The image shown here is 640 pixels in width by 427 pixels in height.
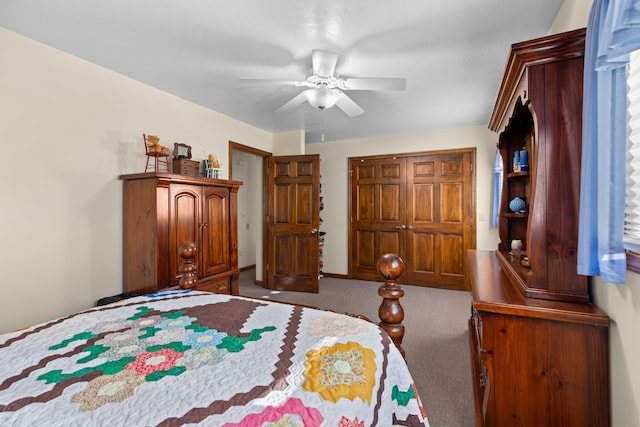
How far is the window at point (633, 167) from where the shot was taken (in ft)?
3.24

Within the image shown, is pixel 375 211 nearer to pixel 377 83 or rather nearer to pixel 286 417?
pixel 377 83

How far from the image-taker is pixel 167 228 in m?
2.43

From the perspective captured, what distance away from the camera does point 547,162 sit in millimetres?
1266

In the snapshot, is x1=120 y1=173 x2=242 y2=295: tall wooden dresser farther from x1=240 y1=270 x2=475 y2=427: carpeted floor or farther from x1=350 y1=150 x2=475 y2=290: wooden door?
x1=350 y1=150 x2=475 y2=290: wooden door

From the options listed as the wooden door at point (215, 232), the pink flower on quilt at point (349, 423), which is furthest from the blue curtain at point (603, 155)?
the wooden door at point (215, 232)

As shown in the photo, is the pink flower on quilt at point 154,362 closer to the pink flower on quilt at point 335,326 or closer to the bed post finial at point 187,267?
the pink flower on quilt at point 335,326

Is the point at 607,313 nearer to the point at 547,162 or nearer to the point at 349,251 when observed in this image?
the point at 547,162

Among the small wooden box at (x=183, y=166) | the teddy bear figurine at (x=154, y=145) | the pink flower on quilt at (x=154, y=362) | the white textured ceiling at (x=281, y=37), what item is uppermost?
the white textured ceiling at (x=281, y=37)

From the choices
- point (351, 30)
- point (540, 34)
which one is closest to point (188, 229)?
Answer: point (351, 30)

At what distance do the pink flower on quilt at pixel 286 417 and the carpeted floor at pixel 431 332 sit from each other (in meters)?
1.44

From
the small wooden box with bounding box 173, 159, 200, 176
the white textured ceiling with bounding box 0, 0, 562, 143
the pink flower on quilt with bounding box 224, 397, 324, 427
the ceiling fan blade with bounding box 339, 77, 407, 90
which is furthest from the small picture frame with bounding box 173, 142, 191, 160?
the pink flower on quilt with bounding box 224, 397, 324, 427

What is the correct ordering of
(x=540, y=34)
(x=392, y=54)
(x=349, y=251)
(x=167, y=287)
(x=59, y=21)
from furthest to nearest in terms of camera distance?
(x=349, y=251)
(x=167, y=287)
(x=392, y=54)
(x=540, y=34)
(x=59, y=21)

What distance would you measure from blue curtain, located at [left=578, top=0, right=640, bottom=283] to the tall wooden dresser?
8.60 feet

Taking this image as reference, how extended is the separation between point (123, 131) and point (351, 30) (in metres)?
2.17
